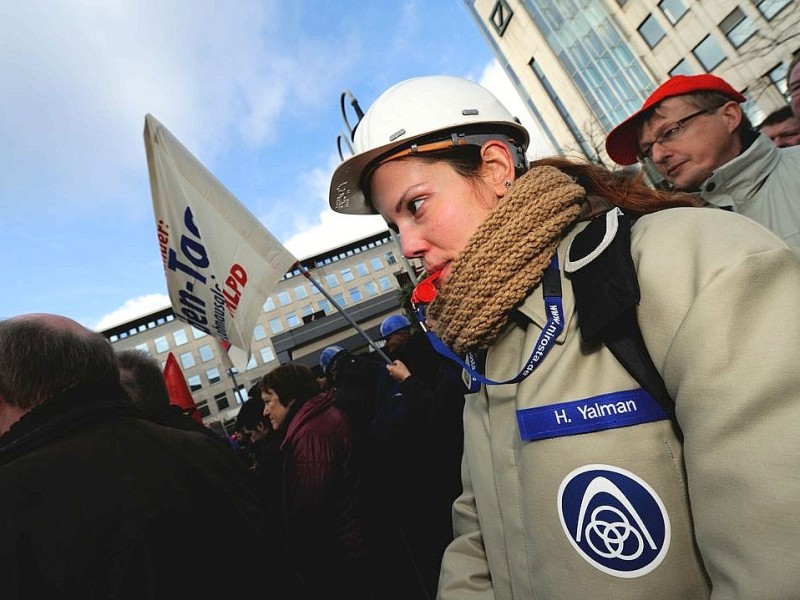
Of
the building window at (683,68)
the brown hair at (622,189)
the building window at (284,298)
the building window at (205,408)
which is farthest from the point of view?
the building window at (284,298)

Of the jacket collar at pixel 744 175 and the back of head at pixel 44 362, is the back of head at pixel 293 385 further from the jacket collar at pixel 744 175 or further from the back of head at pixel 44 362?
the jacket collar at pixel 744 175

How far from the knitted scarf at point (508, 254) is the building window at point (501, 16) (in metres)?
37.6

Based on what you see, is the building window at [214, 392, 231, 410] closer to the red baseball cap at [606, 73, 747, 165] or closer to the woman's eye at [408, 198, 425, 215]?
the red baseball cap at [606, 73, 747, 165]

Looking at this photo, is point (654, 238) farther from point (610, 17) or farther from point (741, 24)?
point (610, 17)

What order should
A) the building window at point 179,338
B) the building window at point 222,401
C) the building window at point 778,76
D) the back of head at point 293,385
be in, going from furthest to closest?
1. the building window at point 179,338
2. the building window at point 222,401
3. the building window at point 778,76
4. the back of head at point 293,385

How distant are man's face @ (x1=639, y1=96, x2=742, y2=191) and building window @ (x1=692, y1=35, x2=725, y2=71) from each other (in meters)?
26.2

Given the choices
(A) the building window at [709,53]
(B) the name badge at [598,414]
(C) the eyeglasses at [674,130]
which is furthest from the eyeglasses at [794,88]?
(A) the building window at [709,53]

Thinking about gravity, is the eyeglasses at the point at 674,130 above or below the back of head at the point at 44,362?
below

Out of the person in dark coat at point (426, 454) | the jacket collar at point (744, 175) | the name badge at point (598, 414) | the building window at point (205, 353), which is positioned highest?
the building window at point (205, 353)

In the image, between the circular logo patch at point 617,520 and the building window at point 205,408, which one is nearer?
the circular logo patch at point 617,520

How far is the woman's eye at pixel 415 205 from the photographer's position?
144 centimetres

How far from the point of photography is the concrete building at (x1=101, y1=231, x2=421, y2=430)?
150ft

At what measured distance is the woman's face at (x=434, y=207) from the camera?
1.39m

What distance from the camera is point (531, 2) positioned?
2869 centimetres
